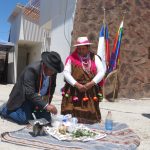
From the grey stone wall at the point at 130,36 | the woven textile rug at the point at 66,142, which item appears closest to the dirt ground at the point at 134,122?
the woven textile rug at the point at 66,142

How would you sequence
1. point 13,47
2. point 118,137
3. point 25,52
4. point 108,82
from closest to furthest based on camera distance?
point 118,137
point 108,82
point 13,47
point 25,52

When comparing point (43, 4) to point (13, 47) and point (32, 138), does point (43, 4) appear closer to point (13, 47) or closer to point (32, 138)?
point (13, 47)

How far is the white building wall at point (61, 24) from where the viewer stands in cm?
1336

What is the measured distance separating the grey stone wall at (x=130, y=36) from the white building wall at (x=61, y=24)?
1.12 m

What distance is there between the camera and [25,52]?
25094 mm

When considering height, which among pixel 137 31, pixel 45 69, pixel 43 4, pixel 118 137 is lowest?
Result: pixel 118 137

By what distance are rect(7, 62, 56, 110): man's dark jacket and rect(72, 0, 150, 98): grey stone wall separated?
626 centimetres

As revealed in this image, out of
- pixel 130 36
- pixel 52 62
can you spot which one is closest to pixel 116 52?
pixel 130 36

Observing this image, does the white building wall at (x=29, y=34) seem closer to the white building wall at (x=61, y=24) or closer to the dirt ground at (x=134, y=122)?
the white building wall at (x=61, y=24)

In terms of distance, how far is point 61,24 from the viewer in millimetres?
14320

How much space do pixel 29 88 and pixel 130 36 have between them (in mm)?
6939

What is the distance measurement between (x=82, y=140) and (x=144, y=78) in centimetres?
746

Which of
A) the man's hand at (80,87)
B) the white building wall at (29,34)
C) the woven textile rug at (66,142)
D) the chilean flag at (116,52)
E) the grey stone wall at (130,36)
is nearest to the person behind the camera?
the woven textile rug at (66,142)

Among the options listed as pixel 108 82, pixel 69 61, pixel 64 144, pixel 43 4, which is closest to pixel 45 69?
pixel 69 61
